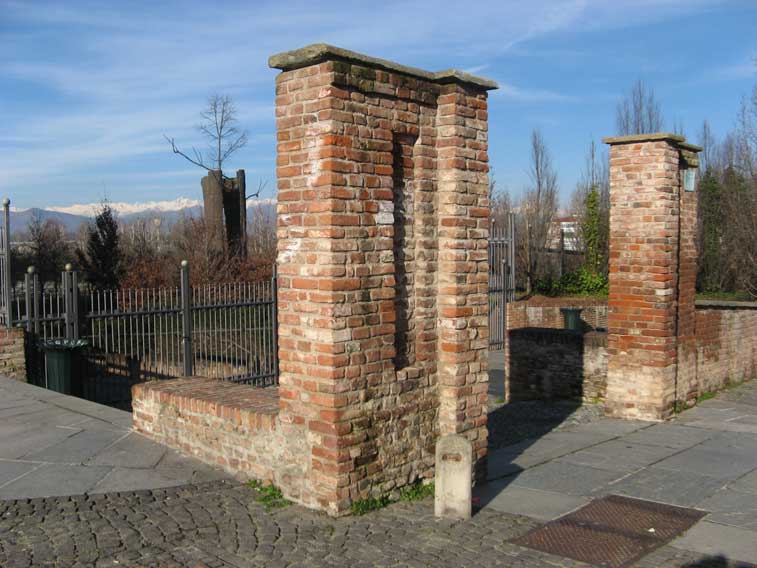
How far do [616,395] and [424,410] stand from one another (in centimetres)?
423

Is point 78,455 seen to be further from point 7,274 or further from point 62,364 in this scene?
point 7,274

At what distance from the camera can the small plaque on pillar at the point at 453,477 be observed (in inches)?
200

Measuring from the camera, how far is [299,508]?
522cm

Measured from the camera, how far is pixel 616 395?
29.7 feet

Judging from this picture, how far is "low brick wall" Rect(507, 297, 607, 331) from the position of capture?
17.2m

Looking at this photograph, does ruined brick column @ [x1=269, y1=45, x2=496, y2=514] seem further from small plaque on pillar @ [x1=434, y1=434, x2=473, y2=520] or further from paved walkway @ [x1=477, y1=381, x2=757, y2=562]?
paved walkway @ [x1=477, y1=381, x2=757, y2=562]

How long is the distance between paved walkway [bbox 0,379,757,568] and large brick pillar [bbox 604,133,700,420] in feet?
3.65

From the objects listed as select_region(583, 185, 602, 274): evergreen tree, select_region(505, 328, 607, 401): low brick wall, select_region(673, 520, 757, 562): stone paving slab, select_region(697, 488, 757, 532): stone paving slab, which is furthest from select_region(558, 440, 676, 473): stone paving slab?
select_region(583, 185, 602, 274): evergreen tree

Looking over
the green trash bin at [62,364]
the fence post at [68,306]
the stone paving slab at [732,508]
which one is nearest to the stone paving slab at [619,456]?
the stone paving slab at [732,508]

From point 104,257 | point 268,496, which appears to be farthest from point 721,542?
point 104,257

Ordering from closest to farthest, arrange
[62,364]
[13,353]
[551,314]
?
[62,364] < [13,353] < [551,314]

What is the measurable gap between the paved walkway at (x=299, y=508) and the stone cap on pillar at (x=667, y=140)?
3.51 m

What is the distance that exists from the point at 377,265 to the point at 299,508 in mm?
1842

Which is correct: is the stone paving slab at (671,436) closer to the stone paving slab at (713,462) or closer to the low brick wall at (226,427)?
the stone paving slab at (713,462)
